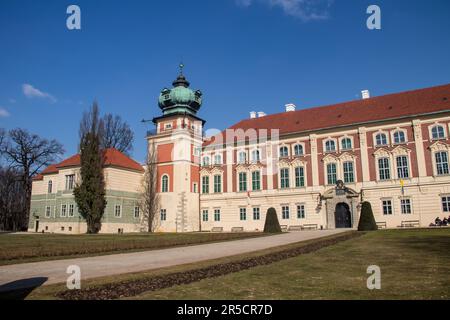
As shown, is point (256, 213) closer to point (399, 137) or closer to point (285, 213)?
point (285, 213)

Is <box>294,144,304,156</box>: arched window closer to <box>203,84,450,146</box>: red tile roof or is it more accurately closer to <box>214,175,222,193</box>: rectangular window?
<box>203,84,450,146</box>: red tile roof

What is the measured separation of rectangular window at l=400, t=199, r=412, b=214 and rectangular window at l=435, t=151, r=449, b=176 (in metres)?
3.45

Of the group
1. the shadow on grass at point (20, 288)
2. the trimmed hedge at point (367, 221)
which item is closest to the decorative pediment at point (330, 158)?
the trimmed hedge at point (367, 221)

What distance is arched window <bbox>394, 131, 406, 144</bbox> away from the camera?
112 feet

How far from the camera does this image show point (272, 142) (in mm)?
40531

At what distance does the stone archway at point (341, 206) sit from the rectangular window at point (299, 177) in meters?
2.86

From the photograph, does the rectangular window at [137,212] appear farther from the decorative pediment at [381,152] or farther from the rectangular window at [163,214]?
the decorative pediment at [381,152]

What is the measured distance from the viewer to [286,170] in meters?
39.5

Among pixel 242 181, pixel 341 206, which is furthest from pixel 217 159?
pixel 341 206

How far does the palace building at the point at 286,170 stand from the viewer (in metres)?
33.0

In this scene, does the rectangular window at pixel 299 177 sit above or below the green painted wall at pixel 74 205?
above

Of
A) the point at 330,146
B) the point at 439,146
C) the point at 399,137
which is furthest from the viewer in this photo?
the point at 330,146

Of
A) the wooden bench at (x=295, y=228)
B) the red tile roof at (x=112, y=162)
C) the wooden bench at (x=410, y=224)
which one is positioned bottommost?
the wooden bench at (x=295, y=228)

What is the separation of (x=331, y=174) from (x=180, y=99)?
1943 centimetres
